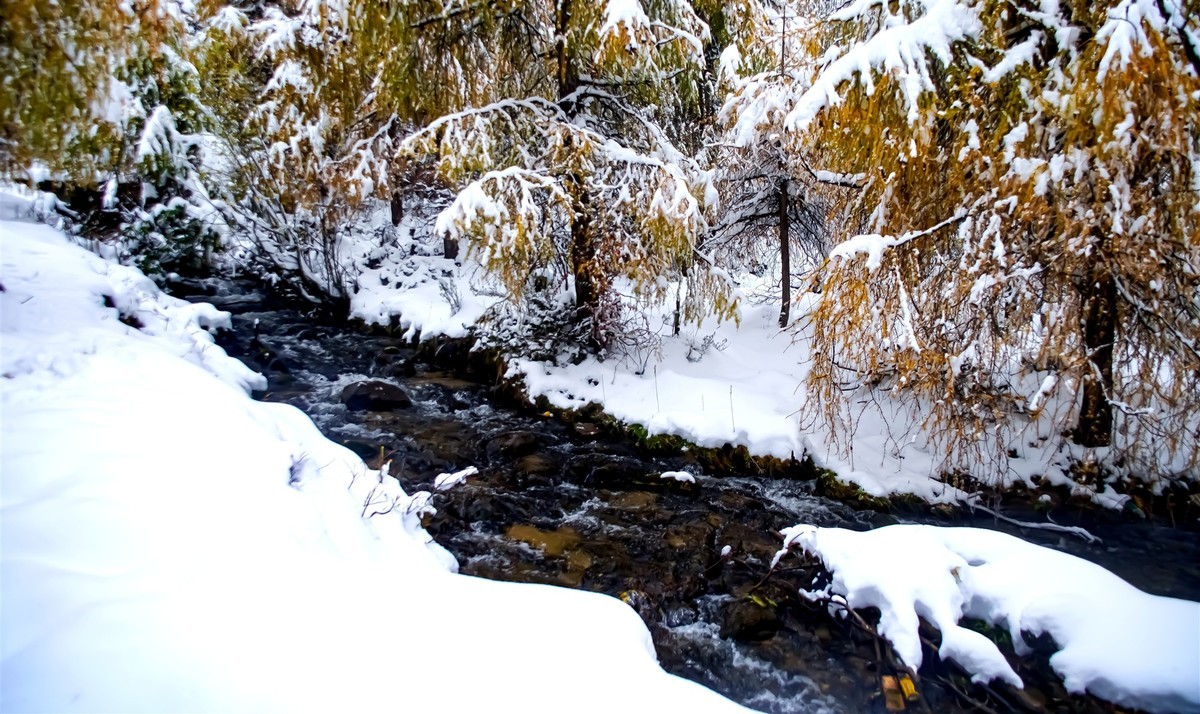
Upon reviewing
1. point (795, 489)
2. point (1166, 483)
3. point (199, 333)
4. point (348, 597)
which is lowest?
point (795, 489)

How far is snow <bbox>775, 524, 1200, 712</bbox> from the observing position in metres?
2.69

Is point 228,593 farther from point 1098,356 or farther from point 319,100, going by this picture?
point 319,100

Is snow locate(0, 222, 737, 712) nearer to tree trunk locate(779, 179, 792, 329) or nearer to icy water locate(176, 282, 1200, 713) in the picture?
icy water locate(176, 282, 1200, 713)

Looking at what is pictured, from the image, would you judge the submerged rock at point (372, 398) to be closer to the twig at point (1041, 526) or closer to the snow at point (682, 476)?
the snow at point (682, 476)

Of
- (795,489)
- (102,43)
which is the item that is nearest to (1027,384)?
(795,489)

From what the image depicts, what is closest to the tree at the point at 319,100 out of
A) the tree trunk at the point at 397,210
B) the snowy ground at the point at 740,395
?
the snowy ground at the point at 740,395

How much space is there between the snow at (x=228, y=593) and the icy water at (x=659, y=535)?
1022mm

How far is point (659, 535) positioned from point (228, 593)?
11.5 ft

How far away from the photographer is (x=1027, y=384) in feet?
17.5

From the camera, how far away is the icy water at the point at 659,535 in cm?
347

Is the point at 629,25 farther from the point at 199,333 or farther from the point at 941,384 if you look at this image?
the point at 199,333

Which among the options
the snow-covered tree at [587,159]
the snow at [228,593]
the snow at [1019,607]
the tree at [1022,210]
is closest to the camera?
the snow at [228,593]

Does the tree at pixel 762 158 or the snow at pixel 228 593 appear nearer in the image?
the snow at pixel 228 593

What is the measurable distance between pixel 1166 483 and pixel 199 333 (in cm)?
1075
